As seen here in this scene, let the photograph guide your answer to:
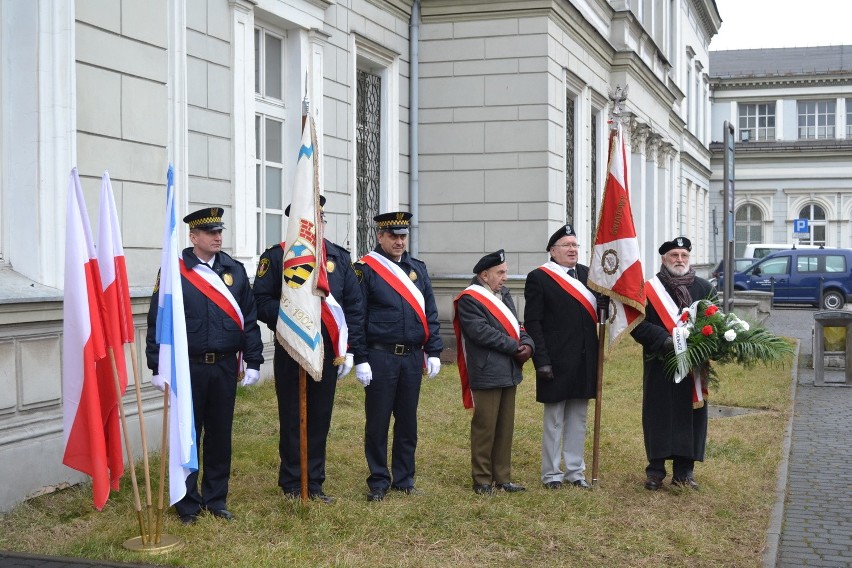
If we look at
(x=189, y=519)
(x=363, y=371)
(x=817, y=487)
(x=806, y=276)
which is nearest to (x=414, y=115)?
(x=817, y=487)

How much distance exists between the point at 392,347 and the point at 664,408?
2.11 meters

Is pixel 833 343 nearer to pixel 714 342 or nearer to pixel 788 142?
pixel 714 342

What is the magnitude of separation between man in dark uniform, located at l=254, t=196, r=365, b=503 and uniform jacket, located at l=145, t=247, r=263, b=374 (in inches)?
12.3

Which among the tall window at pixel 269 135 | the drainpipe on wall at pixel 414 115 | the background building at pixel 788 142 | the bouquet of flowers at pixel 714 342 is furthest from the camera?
the background building at pixel 788 142

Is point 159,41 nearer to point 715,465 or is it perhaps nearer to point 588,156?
point 715,465

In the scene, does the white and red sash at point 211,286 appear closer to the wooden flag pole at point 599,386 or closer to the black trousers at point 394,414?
the black trousers at point 394,414

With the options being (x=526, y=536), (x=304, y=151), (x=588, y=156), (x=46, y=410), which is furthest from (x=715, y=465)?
(x=588, y=156)

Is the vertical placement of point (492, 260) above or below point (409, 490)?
above

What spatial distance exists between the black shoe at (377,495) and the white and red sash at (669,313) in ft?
7.74

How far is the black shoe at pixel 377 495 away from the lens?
7.20 metres

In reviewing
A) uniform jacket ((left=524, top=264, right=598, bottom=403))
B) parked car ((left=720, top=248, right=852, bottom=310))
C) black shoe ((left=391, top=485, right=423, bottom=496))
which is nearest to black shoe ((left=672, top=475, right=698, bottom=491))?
uniform jacket ((left=524, top=264, right=598, bottom=403))

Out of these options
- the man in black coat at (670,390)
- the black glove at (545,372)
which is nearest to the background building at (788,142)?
the man in black coat at (670,390)

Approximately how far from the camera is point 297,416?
7066mm

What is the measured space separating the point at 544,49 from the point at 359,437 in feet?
26.6
